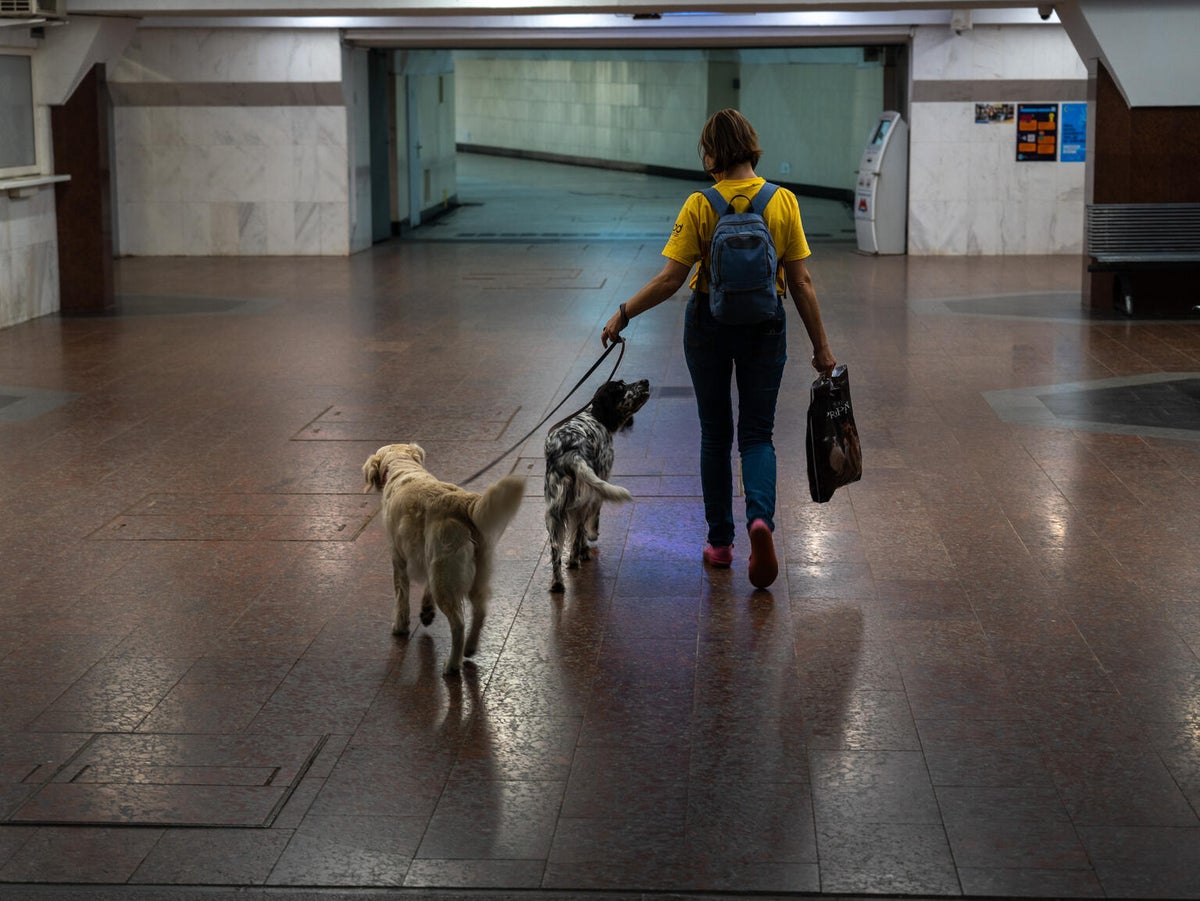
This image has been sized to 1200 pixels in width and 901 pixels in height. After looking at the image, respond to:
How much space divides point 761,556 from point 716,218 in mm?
1221

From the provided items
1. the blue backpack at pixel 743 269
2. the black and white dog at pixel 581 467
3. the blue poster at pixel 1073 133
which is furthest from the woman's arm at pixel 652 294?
the blue poster at pixel 1073 133

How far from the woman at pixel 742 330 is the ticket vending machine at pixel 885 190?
1361 cm

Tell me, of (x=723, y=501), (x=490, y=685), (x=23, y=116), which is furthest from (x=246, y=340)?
(x=490, y=685)

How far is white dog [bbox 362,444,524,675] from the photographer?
450cm

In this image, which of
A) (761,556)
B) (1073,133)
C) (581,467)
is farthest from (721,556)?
(1073,133)

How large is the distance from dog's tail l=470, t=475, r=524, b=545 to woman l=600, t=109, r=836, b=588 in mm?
1139

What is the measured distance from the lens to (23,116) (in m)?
13.4

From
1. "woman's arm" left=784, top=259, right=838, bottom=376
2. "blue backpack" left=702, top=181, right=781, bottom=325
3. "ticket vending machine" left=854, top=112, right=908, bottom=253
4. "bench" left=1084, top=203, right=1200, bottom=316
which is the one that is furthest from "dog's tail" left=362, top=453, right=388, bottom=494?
"ticket vending machine" left=854, top=112, right=908, bottom=253

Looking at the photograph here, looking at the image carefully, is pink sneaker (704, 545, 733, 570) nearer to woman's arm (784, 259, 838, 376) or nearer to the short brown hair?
woman's arm (784, 259, 838, 376)

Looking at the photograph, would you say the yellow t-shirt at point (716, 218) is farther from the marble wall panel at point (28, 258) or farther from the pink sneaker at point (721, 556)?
the marble wall panel at point (28, 258)

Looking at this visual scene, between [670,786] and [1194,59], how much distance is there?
37.8ft

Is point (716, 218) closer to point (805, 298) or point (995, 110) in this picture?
point (805, 298)

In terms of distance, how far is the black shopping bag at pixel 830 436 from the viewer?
5758 mm

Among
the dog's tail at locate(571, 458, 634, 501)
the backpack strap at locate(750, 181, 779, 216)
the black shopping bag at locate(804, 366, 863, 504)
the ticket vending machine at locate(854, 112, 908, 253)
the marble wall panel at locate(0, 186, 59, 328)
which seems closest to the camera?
the dog's tail at locate(571, 458, 634, 501)
